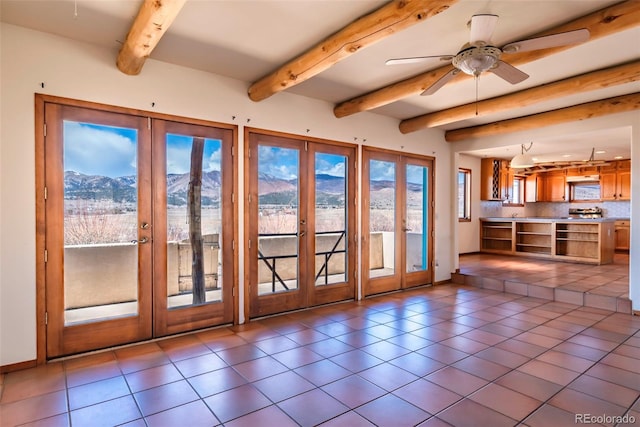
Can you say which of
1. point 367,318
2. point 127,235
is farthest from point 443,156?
point 127,235

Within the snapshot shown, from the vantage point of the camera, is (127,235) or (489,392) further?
(127,235)

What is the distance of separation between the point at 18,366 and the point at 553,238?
9.24m

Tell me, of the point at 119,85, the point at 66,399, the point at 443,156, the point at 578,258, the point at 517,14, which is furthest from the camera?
the point at 578,258

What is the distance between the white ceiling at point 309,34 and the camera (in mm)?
2637

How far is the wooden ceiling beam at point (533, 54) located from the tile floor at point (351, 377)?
263 cm

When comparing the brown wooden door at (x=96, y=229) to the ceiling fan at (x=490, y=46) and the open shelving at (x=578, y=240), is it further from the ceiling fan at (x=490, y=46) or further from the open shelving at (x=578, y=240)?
the open shelving at (x=578, y=240)

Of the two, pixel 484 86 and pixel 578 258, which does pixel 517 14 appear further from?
pixel 578 258

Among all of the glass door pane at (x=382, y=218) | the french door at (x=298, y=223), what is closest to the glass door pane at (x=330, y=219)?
the french door at (x=298, y=223)

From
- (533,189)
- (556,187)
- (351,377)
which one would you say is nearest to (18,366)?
(351,377)

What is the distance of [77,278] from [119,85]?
1.83 meters

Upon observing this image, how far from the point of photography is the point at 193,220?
153 inches

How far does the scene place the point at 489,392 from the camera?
8.50ft

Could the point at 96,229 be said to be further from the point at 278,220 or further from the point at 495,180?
the point at 495,180

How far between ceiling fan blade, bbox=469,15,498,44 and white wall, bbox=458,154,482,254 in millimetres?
6731
